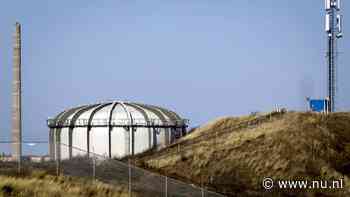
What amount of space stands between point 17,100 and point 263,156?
19361 millimetres

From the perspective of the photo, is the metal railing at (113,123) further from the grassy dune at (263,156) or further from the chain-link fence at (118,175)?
the chain-link fence at (118,175)

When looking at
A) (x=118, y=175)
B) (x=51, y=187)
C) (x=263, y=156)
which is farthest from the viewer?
(x=263, y=156)

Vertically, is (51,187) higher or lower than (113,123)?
lower

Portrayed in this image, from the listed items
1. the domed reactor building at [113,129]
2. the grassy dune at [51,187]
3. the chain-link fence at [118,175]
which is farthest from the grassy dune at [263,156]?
the grassy dune at [51,187]

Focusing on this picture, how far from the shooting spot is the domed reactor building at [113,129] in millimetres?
52875

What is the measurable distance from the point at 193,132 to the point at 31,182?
35.8m

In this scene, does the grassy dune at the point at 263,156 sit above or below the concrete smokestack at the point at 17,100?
below

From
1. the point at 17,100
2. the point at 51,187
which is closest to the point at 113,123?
the point at 17,100

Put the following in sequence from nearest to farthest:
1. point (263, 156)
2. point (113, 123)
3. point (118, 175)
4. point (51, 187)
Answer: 1. point (51, 187)
2. point (118, 175)
3. point (263, 156)
4. point (113, 123)

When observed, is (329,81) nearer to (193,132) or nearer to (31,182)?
(193,132)

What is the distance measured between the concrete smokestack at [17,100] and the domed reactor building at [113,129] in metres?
17.9

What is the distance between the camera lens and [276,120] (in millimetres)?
55594

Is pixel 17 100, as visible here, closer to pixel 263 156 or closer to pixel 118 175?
pixel 118 175

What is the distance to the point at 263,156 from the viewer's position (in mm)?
44594
